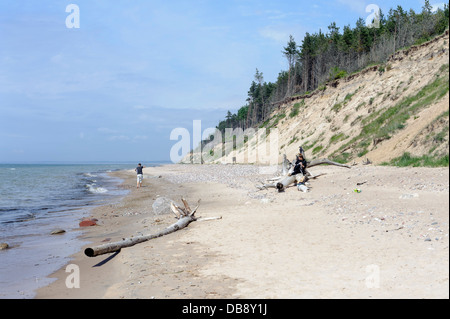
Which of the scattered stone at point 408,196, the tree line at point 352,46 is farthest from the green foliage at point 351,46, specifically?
the scattered stone at point 408,196

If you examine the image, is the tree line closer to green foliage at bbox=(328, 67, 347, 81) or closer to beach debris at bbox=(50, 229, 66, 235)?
green foliage at bbox=(328, 67, 347, 81)

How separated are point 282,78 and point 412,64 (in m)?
65.4

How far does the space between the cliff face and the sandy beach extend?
3.46 meters

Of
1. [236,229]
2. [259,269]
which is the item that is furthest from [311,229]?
[259,269]

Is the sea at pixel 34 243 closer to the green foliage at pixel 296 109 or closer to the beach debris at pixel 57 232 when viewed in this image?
the beach debris at pixel 57 232

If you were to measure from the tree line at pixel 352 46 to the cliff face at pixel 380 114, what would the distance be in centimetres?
593

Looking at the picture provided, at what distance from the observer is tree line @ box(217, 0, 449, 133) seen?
52003 millimetres

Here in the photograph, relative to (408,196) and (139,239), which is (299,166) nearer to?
(408,196)

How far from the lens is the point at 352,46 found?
2554 inches

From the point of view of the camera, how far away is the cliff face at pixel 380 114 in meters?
20.8

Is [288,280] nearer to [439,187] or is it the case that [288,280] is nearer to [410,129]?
[439,187]

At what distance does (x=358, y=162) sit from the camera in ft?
82.8

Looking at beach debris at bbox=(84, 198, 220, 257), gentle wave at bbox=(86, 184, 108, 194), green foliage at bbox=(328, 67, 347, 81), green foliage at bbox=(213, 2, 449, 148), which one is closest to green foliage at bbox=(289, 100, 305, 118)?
green foliage at bbox=(213, 2, 449, 148)
